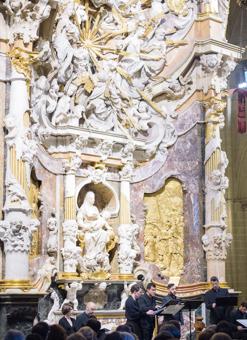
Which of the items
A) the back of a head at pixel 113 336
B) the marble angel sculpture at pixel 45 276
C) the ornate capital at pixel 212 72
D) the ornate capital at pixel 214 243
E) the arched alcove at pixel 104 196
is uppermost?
the ornate capital at pixel 212 72

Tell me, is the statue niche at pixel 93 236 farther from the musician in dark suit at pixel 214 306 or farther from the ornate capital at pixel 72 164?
the musician in dark suit at pixel 214 306

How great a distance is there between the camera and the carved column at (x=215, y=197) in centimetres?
1778

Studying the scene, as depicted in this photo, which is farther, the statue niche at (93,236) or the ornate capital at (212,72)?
the ornate capital at (212,72)

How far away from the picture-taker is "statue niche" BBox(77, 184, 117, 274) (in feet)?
51.4

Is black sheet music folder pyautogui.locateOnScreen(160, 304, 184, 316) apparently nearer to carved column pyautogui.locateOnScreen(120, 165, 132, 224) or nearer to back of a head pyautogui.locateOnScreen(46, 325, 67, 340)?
back of a head pyautogui.locateOnScreen(46, 325, 67, 340)

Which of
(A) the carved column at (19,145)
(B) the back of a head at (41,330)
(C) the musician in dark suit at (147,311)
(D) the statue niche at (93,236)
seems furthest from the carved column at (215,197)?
(B) the back of a head at (41,330)

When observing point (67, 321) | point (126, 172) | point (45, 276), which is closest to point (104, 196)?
point (126, 172)

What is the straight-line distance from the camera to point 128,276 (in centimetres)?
1631

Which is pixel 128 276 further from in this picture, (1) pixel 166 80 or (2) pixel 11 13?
(2) pixel 11 13

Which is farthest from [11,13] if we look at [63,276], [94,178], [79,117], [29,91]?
[63,276]

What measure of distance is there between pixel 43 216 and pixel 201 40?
20.4 ft

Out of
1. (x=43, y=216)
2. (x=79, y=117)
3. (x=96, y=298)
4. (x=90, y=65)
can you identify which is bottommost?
(x=96, y=298)

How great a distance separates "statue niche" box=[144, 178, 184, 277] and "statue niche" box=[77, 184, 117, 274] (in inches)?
61.1

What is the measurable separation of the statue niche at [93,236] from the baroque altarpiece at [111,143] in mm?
25
